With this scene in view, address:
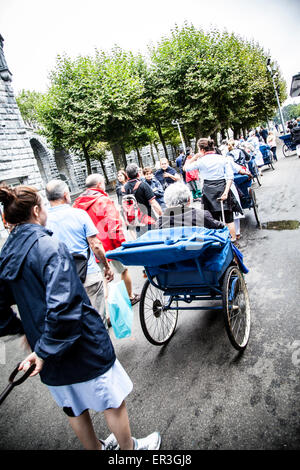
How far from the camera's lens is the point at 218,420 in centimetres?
222

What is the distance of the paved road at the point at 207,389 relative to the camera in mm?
2121

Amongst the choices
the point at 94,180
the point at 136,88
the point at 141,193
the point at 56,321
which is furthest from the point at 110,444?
the point at 136,88

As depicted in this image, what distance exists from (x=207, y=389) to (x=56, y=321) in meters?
1.80

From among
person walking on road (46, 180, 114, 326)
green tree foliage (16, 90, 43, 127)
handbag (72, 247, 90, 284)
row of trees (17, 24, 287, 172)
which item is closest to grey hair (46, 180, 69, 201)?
person walking on road (46, 180, 114, 326)

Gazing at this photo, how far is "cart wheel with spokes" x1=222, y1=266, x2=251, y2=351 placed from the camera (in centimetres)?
281

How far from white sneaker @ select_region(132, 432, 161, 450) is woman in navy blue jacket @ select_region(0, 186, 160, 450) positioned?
6.9 inches

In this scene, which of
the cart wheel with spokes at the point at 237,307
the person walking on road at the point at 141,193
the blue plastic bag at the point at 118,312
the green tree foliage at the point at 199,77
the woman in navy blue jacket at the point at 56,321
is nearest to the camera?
the woman in navy blue jacket at the point at 56,321

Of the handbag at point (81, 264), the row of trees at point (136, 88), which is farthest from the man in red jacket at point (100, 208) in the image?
the row of trees at point (136, 88)

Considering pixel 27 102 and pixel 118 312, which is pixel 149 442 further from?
pixel 27 102

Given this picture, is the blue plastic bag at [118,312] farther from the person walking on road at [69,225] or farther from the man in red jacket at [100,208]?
the man in red jacket at [100,208]

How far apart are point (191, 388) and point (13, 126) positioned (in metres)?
11.7

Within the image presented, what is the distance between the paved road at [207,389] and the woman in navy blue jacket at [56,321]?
637 mm

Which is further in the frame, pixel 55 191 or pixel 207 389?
pixel 55 191

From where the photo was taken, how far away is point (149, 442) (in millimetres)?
2098
